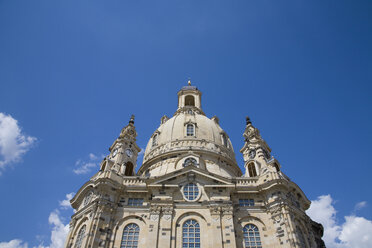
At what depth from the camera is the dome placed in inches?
1558

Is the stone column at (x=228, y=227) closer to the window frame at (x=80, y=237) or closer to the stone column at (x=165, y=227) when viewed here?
the stone column at (x=165, y=227)

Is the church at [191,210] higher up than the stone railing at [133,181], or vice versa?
the stone railing at [133,181]

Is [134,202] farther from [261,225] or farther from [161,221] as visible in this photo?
[261,225]

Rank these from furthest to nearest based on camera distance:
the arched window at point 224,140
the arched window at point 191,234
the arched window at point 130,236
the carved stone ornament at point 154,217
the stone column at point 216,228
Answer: the arched window at point 224,140 → the carved stone ornament at point 154,217 → the arched window at point 130,236 → the arched window at point 191,234 → the stone column at point 216,228

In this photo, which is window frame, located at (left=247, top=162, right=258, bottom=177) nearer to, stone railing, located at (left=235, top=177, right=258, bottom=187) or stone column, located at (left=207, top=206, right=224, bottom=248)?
stone railing, located at (left=235, top=177, right=258, bottom=187)

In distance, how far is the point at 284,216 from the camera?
28.9 meters

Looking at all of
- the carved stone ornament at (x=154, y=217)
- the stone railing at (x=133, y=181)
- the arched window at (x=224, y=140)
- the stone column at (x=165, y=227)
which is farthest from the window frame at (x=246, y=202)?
the arched window at (x=224, y=140)

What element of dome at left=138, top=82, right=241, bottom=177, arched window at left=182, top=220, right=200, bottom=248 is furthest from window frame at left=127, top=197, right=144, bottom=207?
dome at left=138, top=82, right=241, bottom=177

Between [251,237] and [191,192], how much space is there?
7.90 metres

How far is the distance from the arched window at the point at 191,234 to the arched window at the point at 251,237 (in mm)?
4923

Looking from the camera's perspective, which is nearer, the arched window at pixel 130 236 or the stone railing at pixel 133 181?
the arched window at pixel 130 236

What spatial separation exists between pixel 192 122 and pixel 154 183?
16.8m

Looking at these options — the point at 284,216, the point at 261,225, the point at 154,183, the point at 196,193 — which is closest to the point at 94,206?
the point at 154,183

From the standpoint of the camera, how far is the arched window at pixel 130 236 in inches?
1119
